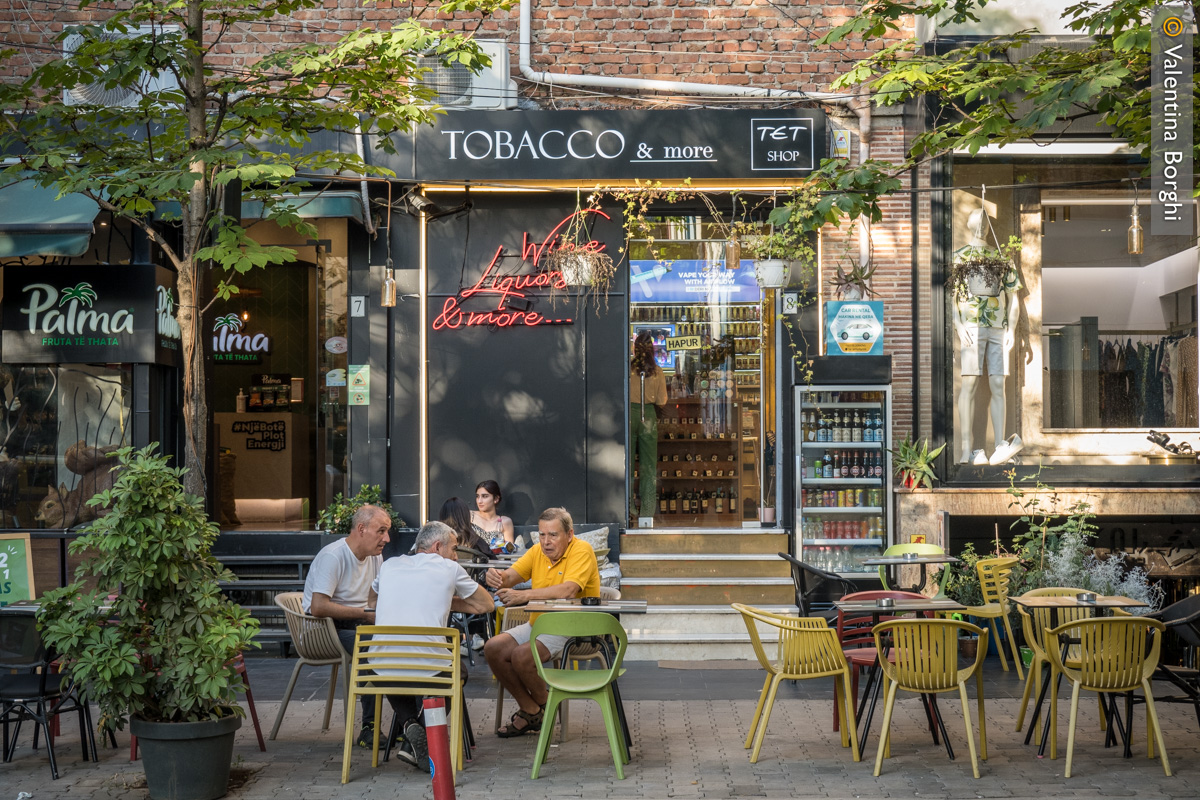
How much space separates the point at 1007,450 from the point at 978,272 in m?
1.75

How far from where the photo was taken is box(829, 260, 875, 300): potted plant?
10.6 m

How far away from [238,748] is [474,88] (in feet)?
22.1

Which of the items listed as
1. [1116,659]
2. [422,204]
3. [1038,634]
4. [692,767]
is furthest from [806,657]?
[422,204]

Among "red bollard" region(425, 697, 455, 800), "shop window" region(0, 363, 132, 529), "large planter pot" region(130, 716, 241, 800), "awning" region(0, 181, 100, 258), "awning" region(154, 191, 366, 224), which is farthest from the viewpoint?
"shop window" region(0, 363, 132, 529)

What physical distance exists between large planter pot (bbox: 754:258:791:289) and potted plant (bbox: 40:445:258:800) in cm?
598

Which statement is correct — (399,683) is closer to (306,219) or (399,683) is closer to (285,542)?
(285,542)

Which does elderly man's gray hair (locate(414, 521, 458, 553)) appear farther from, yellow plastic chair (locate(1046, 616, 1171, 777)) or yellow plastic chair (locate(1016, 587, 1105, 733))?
yellow plastic chair (locate(1016, 587, 1105, 733))

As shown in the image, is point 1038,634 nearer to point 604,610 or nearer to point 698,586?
point 604,610

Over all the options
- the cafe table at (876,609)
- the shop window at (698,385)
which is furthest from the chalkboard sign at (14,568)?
the cafe table at (876,609)

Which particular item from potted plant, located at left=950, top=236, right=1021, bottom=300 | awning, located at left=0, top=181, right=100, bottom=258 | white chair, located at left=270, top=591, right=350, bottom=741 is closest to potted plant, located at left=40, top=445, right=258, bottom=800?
white chair, located at left=270, top=591, right=350, bottom=741

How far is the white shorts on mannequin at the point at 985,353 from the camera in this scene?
1080 centimetres

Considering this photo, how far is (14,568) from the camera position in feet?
26.8

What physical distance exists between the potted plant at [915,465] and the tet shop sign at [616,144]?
109 inches

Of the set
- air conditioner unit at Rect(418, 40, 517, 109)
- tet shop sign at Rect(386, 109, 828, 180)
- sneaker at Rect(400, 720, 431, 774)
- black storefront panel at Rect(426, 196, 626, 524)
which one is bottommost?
sneaker at Rect(400, 720, 431, 774)
